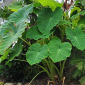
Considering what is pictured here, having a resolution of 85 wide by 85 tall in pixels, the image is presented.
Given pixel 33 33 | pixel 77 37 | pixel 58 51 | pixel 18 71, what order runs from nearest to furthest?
pixel 58 51 < pixel 77 37 < pixel 33 33 < pixel 18 71

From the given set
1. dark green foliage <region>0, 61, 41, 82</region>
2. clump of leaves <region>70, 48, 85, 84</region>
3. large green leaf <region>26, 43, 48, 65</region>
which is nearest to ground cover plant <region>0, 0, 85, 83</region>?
large green leaf <region>26, 43, 48, 65</region>

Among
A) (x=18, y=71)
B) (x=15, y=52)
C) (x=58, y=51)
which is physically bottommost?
(x=18, y=71)

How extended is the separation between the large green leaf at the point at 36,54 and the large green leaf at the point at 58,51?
0.07m

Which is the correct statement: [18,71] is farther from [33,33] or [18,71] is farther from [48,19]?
[48,19]

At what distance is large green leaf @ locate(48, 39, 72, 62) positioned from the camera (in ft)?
4.44

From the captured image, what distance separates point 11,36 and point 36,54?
40 cm

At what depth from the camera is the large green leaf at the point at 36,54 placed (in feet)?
4.51

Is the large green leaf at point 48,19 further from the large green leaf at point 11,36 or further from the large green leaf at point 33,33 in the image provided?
the large green leaf at point 11,36

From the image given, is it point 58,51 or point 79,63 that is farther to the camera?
point 79,63

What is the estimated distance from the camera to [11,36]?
4.97 feet

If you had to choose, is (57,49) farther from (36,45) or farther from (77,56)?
(77,56)

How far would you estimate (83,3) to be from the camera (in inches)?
79.6

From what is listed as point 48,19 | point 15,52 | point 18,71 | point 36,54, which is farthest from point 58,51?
point 18,71

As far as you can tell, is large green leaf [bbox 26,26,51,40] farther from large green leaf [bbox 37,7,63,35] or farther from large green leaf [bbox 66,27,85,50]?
large green leaf [bbox 66,27,85,50]
